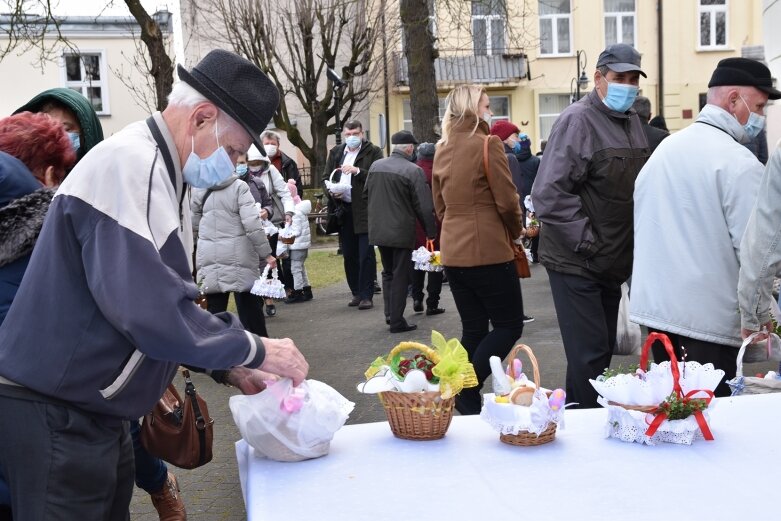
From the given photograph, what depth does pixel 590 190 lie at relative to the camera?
194 inches

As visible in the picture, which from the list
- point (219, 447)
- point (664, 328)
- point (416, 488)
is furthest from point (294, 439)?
point (219, 447)

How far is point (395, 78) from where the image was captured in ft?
109

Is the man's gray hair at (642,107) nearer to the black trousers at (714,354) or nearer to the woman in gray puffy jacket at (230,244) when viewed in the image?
the woman in gray puffy jacket at (230,244)

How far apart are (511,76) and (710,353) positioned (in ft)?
98.9

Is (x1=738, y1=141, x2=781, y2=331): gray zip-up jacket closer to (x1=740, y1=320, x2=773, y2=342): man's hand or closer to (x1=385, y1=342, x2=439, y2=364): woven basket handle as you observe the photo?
(x1=740, y1=320, x2=773, y2=342): man's hand

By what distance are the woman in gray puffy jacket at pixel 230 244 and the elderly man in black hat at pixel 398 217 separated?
74.8 inches

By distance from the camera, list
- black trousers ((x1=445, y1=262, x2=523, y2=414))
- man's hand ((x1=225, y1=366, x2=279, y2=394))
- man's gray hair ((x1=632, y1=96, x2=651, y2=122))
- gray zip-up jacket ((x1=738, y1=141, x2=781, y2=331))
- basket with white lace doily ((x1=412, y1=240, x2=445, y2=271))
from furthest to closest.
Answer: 1. basket with white lace doily ((x1=412, y1=240, x2=445, y2=271))
2. man's gray hair ((x1=632, y1=96, x2=651, y2=122))
3. black trousers ((x1=445, y1=262, x2=523, y2=414))
4. gray zip-up jacket ((x1=738, y1=141, x2=781, y2=331))
5. man's hand ((x1=225, y1=366, x2=279, y2=394))

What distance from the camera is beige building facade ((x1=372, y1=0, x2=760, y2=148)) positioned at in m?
32.6

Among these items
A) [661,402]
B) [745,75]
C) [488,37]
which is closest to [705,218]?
[745,75]

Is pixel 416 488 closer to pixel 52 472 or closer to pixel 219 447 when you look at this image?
pixel 52 472

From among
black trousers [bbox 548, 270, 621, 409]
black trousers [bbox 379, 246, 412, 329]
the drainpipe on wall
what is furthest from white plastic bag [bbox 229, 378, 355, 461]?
the drainpipe on wall

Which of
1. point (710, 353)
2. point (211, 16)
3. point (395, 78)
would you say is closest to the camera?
point (710, 353)

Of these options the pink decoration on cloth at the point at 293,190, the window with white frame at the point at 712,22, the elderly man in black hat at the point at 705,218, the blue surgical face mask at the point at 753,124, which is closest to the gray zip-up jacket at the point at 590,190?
the elderly man in black hat at the point at 705,218

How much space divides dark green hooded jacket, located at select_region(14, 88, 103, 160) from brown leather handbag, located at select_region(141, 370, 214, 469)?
142 centimetres
